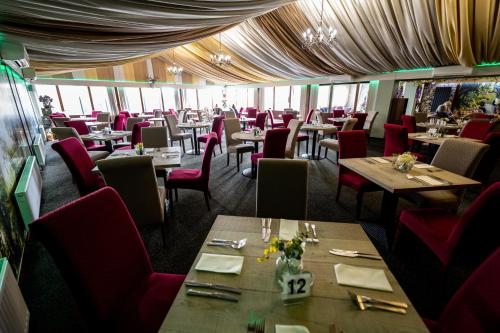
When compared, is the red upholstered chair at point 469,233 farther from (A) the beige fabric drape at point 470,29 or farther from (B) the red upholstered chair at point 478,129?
(A) the beige fabric drape at point 470,29

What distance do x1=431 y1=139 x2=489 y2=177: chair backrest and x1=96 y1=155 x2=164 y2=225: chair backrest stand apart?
2.88 m

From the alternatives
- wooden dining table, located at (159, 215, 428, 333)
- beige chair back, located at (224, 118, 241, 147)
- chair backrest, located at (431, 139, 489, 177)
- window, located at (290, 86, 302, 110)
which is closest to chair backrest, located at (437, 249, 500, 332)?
wooden dining table, located at (159, 215, 428, 333)

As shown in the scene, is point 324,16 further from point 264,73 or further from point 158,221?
point 158,221

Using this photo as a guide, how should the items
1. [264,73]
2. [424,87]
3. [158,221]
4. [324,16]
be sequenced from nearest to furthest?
[158,221], [324,16], [424,87], [264,73]

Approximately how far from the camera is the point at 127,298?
3.60ft

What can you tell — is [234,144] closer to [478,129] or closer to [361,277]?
[361,277]

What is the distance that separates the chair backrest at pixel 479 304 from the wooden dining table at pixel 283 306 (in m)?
0.23

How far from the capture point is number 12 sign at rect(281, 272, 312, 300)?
837 mm

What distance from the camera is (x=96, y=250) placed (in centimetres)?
99

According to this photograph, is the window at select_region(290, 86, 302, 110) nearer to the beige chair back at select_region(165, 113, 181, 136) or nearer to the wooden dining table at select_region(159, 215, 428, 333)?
the beige chair back at select_region(165, 113, 181, 136)

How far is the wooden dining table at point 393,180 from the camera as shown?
1.79m

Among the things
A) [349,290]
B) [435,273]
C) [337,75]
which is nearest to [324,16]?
[337,75]

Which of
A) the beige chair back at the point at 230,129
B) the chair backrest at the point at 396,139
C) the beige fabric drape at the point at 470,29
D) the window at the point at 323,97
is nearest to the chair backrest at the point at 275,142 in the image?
the beige chair back at the point at 230,129

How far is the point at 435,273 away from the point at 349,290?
1583mm
